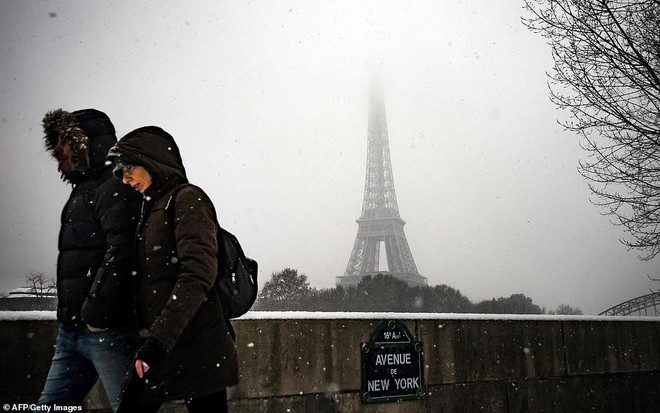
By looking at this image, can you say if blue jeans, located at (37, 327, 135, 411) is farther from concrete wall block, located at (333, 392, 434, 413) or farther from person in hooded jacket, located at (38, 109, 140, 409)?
concrete wall block, located at (333, 392, 434, 413)

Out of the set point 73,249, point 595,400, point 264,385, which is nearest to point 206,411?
point 73,249

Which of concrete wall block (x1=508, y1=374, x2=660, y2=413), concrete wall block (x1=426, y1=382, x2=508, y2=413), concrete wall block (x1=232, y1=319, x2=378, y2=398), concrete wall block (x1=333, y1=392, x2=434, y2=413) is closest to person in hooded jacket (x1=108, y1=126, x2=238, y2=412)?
concrete wall block (x1=232, y1=319, x2=378, y2=398)

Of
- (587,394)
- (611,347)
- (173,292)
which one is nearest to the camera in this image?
(173,292)

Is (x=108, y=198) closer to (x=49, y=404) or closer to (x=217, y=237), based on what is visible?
(x=217, y=237)

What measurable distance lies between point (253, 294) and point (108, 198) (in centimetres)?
90

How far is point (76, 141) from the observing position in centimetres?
326

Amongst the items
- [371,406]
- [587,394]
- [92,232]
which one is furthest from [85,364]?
[587,394]

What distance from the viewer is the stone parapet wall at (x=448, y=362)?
13.1 ft

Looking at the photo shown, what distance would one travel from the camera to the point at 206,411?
9.27 feet

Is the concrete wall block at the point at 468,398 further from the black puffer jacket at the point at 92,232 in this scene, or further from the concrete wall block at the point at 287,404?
the black puffer jacket at the point at 92,232

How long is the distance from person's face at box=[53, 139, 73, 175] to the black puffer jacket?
0.02m

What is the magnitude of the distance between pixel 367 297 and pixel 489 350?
65.1 meters

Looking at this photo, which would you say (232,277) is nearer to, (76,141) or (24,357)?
(76,141)

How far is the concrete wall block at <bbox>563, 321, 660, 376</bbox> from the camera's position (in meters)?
6.53
